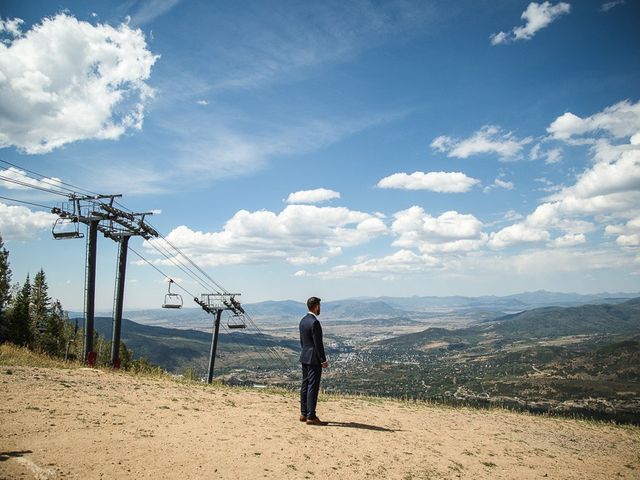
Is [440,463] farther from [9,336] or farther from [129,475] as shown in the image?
[9,336]

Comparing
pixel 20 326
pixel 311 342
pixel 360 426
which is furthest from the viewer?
pixel 20 326

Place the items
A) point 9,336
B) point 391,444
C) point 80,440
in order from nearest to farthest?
1. point 80,440
2. point 391,444
3. point 9,336

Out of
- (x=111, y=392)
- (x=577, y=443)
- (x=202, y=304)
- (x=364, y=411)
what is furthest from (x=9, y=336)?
(x=577, y=443)

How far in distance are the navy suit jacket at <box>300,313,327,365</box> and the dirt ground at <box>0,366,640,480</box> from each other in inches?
67.5

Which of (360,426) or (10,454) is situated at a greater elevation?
(10,454)

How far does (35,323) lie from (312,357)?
6470cm

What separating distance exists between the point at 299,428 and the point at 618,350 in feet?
814

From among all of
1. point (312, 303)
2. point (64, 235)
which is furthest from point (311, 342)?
point (64, 235)

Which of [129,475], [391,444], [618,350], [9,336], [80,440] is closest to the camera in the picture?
[129,475]

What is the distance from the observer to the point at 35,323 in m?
57.7

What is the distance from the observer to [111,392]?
1162 centimetres

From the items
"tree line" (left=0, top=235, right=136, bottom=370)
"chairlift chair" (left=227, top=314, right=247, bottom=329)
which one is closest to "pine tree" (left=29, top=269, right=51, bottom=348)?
"tree line" (left=0, top=235, right=136, bottom=370)

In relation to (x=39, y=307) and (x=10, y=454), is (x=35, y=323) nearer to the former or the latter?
(x=39, y=307)

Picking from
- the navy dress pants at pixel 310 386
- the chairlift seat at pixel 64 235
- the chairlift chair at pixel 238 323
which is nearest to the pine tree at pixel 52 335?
the chairlift chair at pixel 238 323
